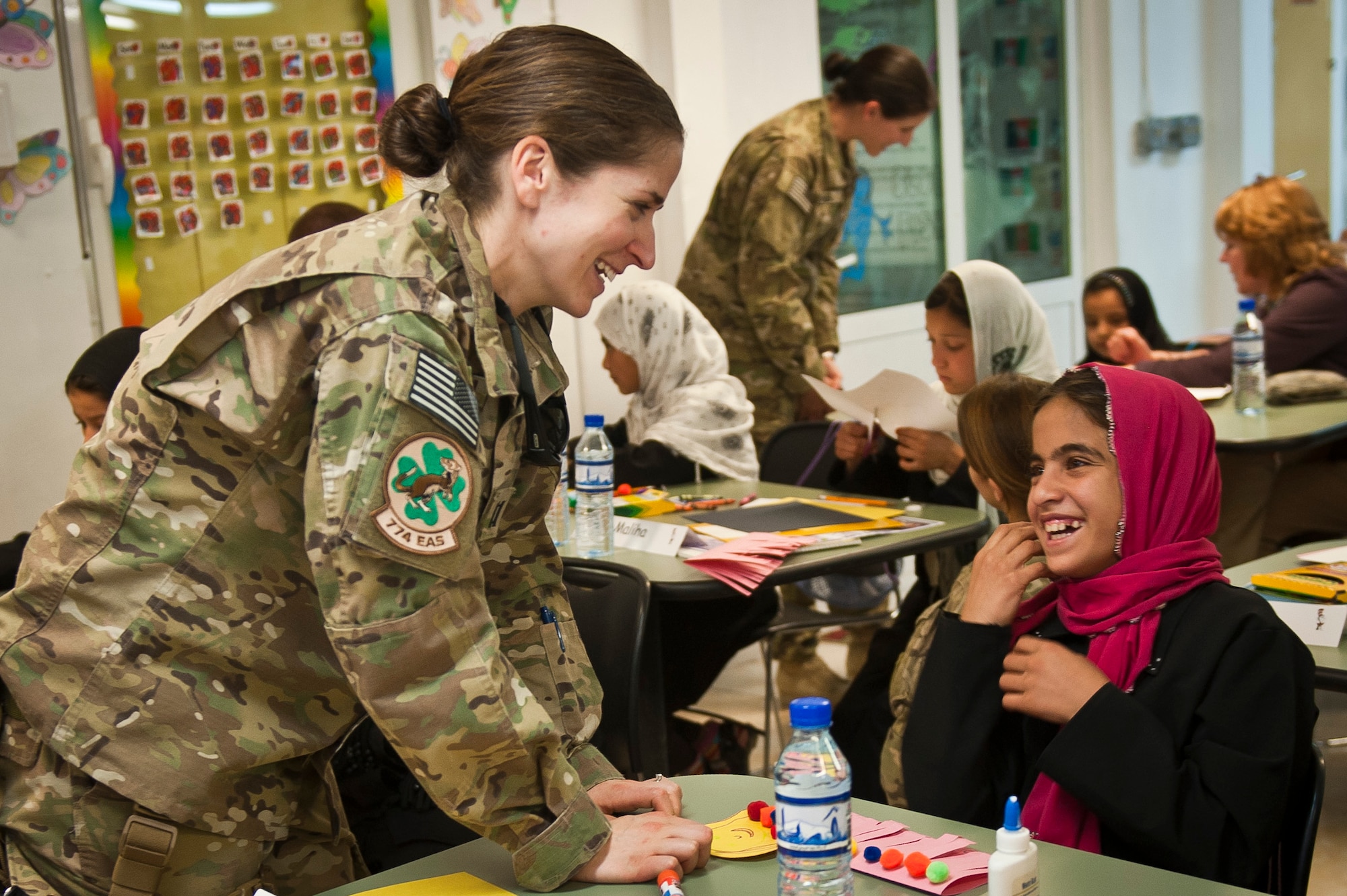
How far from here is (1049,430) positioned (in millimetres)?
1632

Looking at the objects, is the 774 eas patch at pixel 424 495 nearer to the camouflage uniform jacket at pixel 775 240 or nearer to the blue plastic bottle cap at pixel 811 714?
the blue plastic bottle cap at pixel 811 714

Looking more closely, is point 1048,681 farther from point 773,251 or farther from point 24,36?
point 24,36

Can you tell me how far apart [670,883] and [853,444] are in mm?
2217

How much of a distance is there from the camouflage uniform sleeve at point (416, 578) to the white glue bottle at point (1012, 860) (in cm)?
38

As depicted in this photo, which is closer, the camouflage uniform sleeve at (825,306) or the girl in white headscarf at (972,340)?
the girl in white headscarf at (972,340)

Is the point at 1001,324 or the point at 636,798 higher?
the point at 1001,324

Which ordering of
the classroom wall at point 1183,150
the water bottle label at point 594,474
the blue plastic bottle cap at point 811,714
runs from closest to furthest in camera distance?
the blue plastic bottle cap at point 811,714 < the water bottle label at point 594,474 < the classroom wall at point 1183,150

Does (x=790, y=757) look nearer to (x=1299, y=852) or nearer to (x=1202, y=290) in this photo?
(x=1299, y=852)

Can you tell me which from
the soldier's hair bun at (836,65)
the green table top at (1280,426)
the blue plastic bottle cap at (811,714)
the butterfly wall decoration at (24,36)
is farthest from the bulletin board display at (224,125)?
the blue plastic bottle cap at (811,714)

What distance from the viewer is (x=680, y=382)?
3.59m

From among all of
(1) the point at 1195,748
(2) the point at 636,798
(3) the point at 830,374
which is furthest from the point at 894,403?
(2) the point at 636,798

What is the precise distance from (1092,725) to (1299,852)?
250mm

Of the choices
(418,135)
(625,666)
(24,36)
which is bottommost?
(625,666)

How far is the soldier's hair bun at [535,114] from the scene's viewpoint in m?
Answer: 1.15
